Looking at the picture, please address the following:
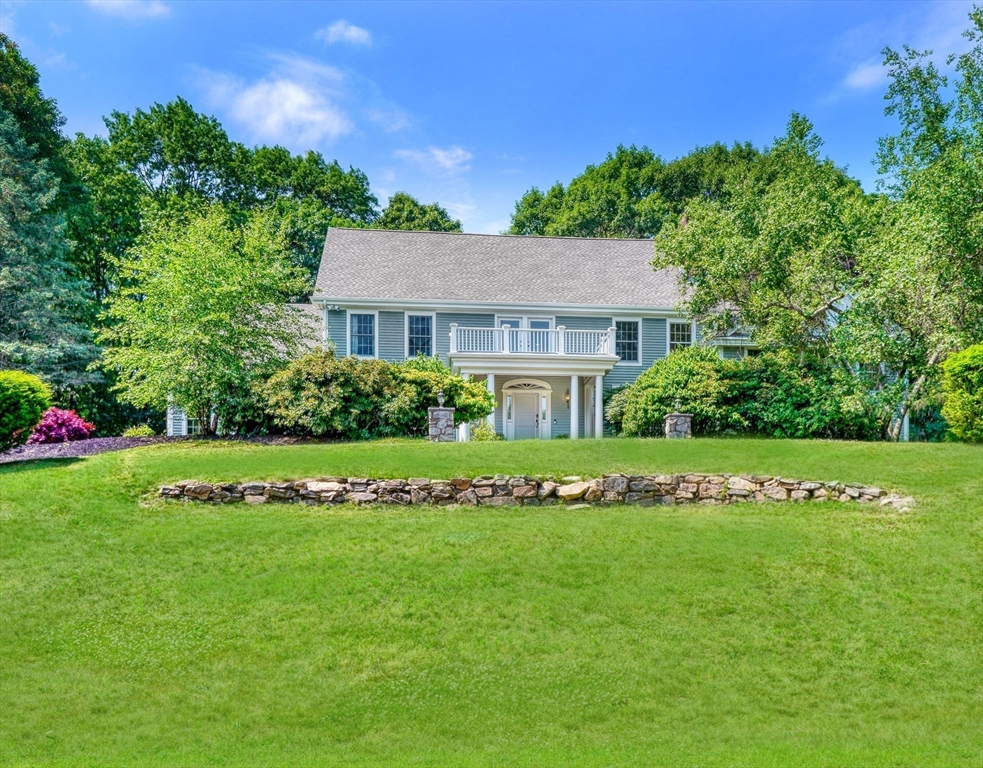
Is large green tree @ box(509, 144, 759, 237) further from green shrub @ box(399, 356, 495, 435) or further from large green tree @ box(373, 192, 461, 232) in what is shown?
green shrub @ box(399, 356, 495, 435)

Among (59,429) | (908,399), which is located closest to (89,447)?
(59,429)

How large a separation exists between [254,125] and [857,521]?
33.3m

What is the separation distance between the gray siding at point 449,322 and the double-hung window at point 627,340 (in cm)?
434

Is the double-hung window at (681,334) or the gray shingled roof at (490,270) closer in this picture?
the gray shingled roof at (490,270)

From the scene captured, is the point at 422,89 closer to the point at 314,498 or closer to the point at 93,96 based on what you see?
the point at 314,498

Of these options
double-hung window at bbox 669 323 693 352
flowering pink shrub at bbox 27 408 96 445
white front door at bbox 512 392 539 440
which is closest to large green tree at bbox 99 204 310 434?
flowering pink shrub at bbox 27 408 96 445

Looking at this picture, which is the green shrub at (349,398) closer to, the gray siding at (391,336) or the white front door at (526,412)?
the gray siding at (391,336)

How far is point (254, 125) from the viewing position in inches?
1355

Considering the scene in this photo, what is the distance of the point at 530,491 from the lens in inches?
447

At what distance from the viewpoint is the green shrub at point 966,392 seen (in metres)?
13.3

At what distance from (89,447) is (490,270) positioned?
550 inches

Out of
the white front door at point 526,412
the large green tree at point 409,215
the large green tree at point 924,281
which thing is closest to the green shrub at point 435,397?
the white front door at point 526,412

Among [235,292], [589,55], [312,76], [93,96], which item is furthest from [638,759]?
[93,96]

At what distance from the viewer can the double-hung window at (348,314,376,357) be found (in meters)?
22.2
